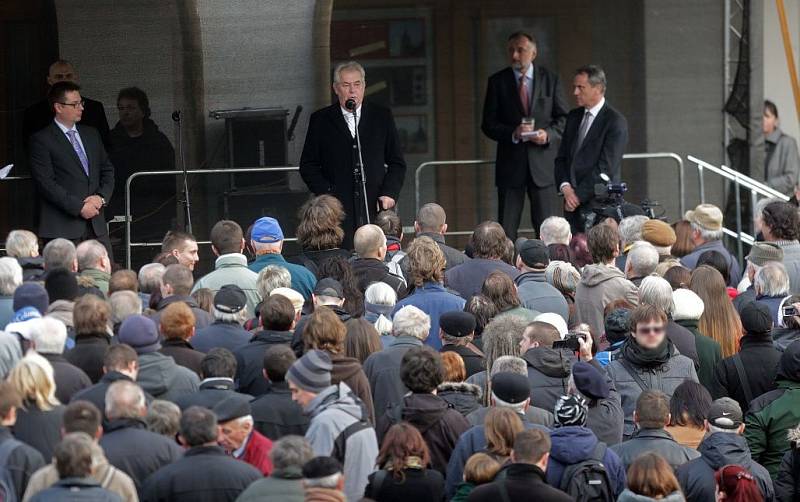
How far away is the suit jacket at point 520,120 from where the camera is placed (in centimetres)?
1124

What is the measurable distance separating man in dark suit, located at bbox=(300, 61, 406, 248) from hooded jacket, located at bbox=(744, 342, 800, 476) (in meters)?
4.17

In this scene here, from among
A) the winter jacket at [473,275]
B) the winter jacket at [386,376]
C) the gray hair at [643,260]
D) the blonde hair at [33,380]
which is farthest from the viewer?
the winter jacket at [473,275]

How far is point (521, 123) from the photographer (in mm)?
11188

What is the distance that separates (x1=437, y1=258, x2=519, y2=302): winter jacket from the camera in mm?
8109

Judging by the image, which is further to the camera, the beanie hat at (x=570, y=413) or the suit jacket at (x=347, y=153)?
the suit jacket at (x=347, y=153)

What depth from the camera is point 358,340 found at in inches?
265

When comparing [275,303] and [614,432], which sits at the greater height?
[275,303]

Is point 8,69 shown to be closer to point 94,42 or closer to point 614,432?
point 94,42

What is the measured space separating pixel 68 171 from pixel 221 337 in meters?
3.65

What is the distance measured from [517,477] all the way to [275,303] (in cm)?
162

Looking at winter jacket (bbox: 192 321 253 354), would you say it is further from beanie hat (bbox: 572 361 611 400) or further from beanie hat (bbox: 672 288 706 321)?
beanie hat (bbox: 672 288 706 321)

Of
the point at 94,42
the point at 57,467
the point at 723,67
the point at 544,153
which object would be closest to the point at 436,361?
the point at 57,467

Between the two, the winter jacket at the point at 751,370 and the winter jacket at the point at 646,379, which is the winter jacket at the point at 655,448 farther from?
the winter jacket at the point at 751,370

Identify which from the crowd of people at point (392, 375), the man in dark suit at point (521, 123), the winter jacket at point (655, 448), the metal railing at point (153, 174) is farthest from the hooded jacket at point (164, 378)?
the man in dark suit at point (521, 123)
